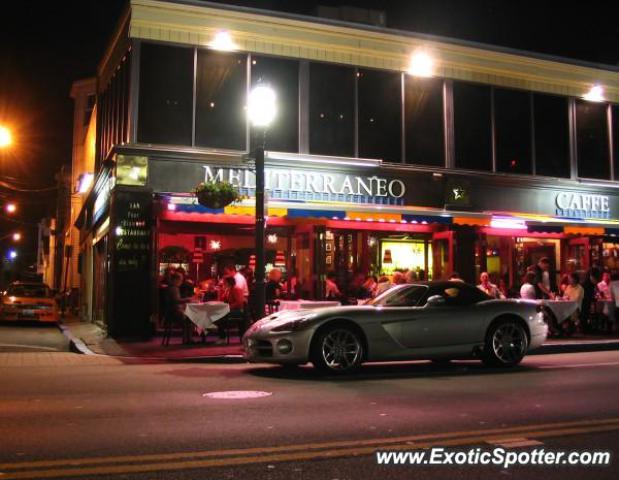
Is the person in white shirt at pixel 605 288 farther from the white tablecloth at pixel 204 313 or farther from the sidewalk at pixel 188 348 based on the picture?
the white tablecloth at pixel 204 313

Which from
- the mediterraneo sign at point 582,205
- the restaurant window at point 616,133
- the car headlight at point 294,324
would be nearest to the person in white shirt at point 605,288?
the mediterraneo sign at point 582,205

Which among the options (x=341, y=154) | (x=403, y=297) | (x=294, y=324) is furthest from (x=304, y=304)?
(x=341, y=154)

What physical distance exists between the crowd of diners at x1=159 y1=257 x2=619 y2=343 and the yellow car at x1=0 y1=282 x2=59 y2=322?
23.8 ft

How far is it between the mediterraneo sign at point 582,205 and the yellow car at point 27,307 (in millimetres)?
Answer: 17049

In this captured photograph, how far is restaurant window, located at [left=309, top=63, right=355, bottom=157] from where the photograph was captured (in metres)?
18.4

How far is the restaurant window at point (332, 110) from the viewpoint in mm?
18438

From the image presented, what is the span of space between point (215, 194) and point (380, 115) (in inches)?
260

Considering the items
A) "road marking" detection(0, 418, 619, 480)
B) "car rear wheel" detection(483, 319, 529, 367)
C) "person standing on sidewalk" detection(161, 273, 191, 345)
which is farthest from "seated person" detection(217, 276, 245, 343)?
"road marking" detection(0, 418, 619, 480)

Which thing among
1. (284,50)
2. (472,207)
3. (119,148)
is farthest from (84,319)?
(472,207)

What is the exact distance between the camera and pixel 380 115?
1928cm

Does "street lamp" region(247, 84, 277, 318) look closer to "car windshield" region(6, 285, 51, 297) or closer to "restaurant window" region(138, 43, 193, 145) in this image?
"restaurant window" region(138, 43, 193, 145)

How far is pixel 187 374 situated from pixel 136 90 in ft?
29.9

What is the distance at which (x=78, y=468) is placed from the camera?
188 inches

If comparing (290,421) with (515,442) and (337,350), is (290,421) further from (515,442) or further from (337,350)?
(337,350)
